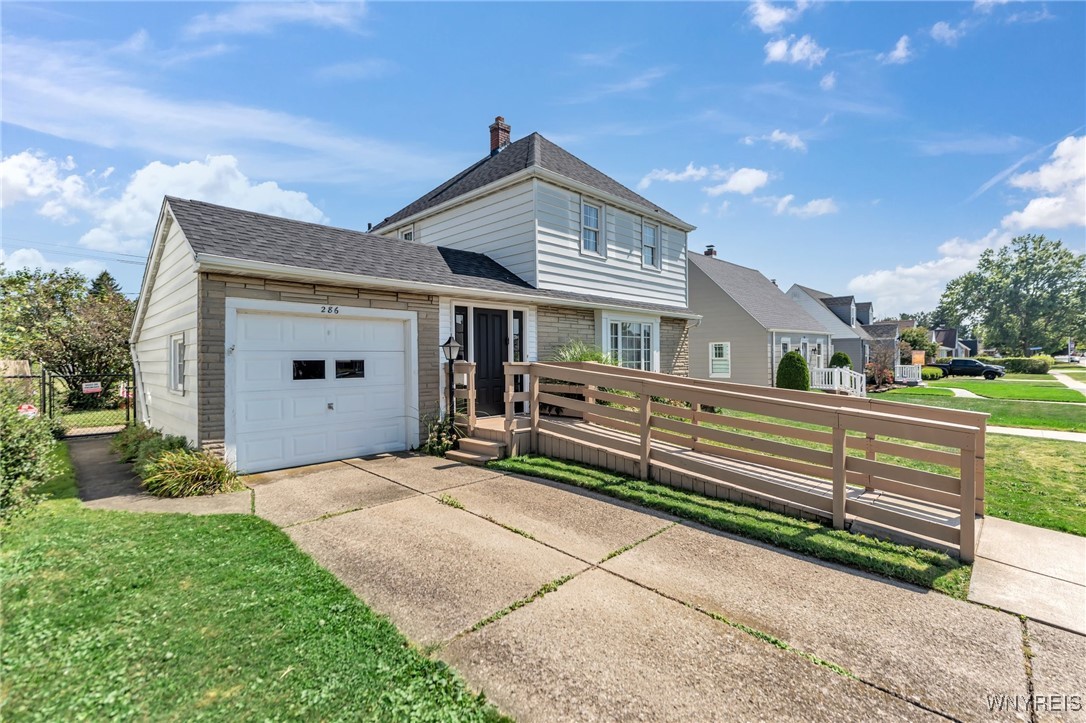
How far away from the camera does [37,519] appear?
190 inches

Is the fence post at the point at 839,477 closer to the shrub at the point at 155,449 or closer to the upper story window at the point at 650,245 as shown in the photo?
the shrub at the point at 155,449

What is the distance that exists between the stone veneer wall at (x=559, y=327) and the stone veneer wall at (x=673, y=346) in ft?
10.3

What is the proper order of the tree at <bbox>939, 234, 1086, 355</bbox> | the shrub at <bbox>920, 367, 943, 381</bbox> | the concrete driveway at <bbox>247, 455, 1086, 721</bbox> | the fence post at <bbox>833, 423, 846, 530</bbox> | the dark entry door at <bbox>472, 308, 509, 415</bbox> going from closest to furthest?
the concrete driveway at <bbox>247, 455, 1086, 721</bbox>, the fence post at <bbox>833, 423, 846, 530</bbox>, the dark entry door at <bbox>472, 308, 509, 415</bbox>, the shrub at <bbox>920, 367, 943, 381</bbox>, the tree at <bbox>939, 234, 1086, 355</bbox>

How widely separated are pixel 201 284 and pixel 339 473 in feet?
10.9

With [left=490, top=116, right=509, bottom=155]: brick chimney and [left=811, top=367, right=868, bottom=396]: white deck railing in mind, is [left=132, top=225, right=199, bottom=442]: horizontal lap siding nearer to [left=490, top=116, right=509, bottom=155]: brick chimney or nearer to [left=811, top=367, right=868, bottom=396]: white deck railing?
[left=490, top=116, right=509, bottom=155]: brick chimney

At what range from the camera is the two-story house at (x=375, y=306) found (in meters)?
6.65

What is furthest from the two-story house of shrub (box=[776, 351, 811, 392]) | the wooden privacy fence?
shrub (box=[776, 351, 811, 392])

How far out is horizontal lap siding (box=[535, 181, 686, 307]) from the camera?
1052cm

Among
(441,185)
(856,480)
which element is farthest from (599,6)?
Result: (856,480)

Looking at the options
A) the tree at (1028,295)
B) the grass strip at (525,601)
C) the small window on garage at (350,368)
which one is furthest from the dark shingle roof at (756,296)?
the tree at (1028,295)

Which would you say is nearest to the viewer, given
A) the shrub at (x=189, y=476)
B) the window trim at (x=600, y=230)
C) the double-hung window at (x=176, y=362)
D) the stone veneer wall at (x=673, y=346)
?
the shrub at (x=189, y=476)

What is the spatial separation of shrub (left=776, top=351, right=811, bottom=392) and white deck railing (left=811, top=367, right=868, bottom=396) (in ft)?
7.77

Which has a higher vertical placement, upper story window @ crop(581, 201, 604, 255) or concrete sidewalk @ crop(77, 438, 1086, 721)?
upper story window @ crop(581, 201, 604, 255)

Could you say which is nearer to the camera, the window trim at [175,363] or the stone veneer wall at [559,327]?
the window trim at [175,363]
